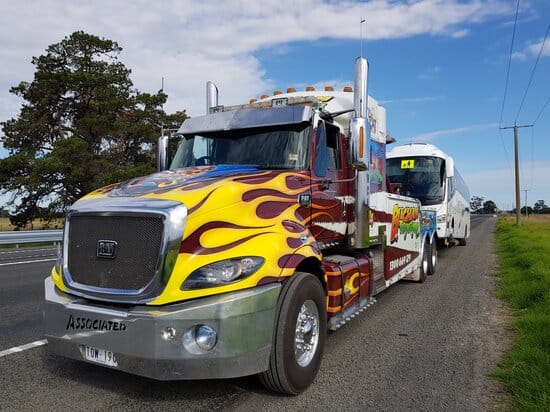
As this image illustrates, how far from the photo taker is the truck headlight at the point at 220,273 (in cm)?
352

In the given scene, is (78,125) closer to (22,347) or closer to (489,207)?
(22,347)

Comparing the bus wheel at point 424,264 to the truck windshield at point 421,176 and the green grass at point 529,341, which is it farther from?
the truck windshield at point 421,176

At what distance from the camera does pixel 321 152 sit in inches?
206

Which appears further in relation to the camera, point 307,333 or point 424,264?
point 424,264

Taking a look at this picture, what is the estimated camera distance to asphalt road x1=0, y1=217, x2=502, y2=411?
12.8 feet

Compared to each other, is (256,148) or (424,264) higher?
(256,148)

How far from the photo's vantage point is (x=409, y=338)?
585 cm

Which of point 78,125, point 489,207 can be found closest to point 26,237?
point 78,125

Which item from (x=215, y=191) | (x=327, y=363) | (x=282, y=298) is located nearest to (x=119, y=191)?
(x=215, y=191)

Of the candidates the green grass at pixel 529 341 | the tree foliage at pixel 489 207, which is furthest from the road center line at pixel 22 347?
the tree foliage at pixel 489 207

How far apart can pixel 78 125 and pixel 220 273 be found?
29.8 m

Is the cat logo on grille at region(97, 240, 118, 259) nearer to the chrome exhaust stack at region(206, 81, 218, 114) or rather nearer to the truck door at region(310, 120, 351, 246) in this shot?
the truck door at region(310, 120, 351, 246)

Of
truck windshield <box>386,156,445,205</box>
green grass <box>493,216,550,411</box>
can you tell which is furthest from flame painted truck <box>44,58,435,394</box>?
truck windshield <box>386,156,445,205</box>

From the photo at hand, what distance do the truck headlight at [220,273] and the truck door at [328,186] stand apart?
4.65 feet
